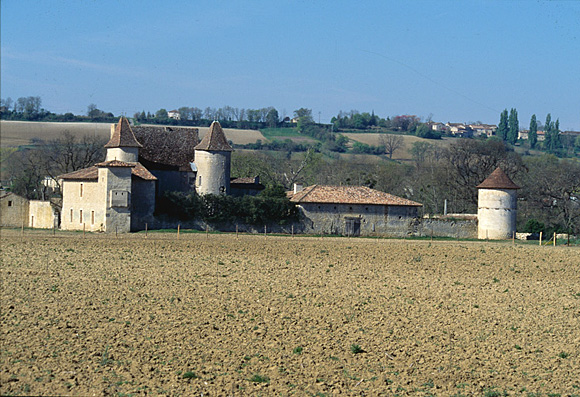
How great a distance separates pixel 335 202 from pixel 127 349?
34979mm

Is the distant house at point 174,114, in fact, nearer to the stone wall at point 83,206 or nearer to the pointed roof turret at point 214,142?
the pointed roof turret at point 214,142

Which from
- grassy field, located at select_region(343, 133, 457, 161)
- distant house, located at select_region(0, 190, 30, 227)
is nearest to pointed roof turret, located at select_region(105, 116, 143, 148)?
distant house, located at select_region(0, 190, 30, 227)

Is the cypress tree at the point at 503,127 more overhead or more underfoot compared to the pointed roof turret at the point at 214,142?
more overhead

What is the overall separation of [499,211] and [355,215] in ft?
32.3

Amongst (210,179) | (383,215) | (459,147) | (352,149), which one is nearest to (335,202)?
(383,215)

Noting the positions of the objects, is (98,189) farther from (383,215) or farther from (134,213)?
(383,215)

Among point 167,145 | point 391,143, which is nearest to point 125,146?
point 167,145

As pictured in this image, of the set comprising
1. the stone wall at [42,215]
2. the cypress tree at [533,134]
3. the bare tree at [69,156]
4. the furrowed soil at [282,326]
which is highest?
the cypress tree at [533,134]

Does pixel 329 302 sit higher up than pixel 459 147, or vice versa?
pixel 459 147

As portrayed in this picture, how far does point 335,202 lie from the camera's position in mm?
50594

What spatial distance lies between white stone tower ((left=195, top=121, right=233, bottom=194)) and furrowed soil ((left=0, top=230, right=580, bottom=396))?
18978 millimetres

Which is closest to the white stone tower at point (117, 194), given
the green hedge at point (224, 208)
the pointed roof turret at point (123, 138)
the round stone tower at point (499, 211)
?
the green hedge at point (224, 208)

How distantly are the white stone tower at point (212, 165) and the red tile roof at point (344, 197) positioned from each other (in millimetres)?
5092

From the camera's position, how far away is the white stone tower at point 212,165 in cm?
5234
